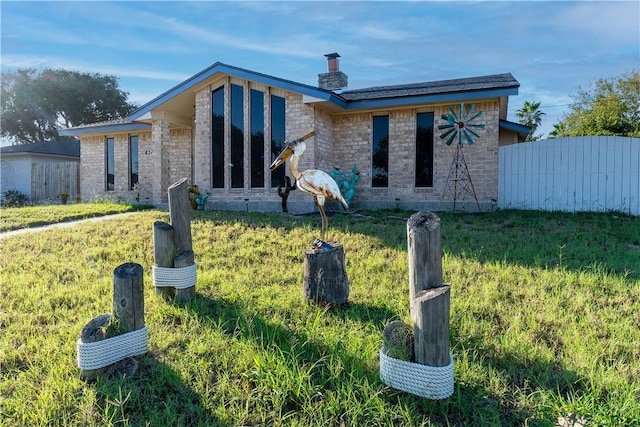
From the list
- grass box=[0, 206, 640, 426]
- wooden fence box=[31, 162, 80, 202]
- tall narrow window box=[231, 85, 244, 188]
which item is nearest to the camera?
grass box=[0, 206, 640, 426]

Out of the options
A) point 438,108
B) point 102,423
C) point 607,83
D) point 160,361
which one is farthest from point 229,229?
point 607,83

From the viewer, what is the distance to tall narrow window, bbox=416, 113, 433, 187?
11398mm

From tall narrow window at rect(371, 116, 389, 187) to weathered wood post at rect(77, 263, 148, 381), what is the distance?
31.5 ft

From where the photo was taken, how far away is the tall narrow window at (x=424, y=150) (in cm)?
1140

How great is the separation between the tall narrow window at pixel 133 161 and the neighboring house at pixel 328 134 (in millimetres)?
2266

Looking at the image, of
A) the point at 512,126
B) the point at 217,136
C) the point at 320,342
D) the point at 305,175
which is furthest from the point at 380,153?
the point at 320,342

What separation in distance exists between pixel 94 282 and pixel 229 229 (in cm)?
307

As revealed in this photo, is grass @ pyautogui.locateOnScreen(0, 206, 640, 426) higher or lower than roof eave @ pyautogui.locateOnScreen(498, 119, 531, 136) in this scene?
lower

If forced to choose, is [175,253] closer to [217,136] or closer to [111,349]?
[111,349]

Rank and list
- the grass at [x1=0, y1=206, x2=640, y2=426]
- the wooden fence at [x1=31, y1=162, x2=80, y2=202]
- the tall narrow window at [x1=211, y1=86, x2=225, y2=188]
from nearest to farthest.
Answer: the grass at [x1=0, y1=206, x2=640, y2=426] → the tall narrow window at [x1=211, y1=86, x2=225, y2=188] → the wooden fence at [x1=31, y1=162, x2=80, y2=202]

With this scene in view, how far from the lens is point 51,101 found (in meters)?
28.9

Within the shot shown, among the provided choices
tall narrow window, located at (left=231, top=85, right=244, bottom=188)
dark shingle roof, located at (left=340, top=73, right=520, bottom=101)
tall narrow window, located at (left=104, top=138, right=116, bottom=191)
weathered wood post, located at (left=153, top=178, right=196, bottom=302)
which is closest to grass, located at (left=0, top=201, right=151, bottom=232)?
tall narrow window, located at (left=231, top=85, right=244, bottom=188)

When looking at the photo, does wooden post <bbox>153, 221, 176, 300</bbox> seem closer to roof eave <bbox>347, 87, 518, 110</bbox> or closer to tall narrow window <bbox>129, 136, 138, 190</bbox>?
roof eave <bbox>347, 87, 518, 110</bbox>

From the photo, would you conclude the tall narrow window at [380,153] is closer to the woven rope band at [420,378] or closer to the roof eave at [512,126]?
the roof eave at [512,126]
